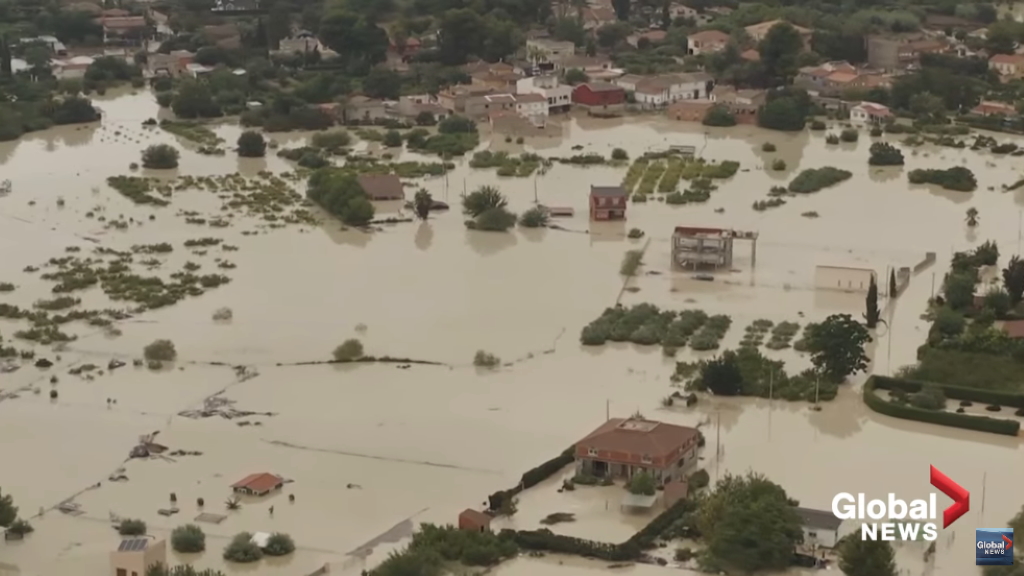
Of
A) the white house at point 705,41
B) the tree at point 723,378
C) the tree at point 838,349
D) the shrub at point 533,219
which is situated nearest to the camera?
the tree at point 723,378

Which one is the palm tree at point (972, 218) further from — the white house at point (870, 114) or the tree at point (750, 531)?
A: the tree at point (750, 531)

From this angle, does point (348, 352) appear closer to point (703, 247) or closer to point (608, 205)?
point (703, 247)

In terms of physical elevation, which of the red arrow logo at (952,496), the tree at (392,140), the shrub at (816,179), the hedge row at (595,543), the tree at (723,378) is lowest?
the tree at (392,140)

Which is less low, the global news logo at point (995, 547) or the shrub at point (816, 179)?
the global news logo at point (995, 547)

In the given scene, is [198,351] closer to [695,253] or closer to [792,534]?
[695,253]

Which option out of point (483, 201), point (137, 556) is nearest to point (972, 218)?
point (483, 201)

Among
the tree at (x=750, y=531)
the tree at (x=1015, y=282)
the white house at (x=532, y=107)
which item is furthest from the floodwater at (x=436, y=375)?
the white house at (x=532, y=107)
